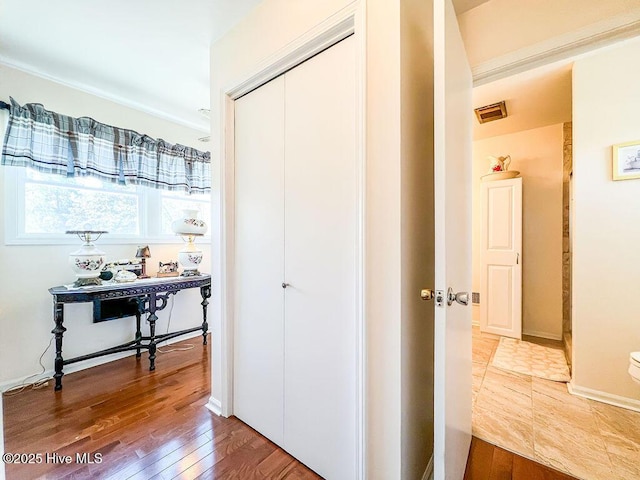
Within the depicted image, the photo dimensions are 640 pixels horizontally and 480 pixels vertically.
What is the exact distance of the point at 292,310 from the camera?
1.46m

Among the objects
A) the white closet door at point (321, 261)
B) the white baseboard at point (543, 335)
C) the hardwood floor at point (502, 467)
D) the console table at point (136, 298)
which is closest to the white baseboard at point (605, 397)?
the hardwood floor at point (502, 467)

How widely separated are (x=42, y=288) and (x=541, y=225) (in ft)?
16.6

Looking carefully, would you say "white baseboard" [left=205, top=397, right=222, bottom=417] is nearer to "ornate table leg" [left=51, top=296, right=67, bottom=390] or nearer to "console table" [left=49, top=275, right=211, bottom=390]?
"console table" [left=49, top=275, right=211, bottom=390]

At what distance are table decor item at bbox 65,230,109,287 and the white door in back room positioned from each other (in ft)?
4.67

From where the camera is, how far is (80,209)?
250 centimetres

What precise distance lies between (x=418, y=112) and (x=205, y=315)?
298 centimetres

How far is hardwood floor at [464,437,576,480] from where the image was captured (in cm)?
135

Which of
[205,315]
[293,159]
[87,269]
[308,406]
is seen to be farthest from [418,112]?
[205,315]

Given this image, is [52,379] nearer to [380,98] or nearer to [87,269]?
[87,269]

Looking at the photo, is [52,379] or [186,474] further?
[52,379]

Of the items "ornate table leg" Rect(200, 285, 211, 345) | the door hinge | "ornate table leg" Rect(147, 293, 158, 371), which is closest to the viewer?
the door hinge

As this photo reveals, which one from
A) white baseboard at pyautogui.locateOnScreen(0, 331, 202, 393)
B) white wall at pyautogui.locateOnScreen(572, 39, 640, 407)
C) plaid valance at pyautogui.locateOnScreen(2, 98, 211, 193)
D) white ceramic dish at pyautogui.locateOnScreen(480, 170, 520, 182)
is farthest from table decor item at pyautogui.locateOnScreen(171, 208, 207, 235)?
white ceramic dish at pyautogui.locateOnScreen(480, 170, 520, 182)

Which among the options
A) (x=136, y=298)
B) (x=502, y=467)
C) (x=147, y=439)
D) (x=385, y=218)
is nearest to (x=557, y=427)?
(x=502, y=467)

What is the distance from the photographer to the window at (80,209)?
2.19 m
